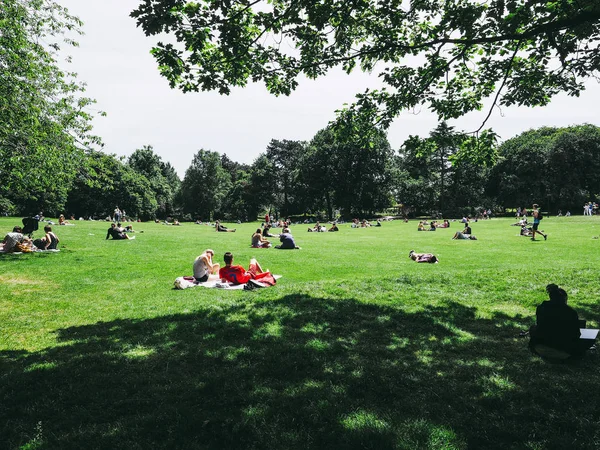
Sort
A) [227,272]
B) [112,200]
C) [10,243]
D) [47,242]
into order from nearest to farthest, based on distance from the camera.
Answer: [227,272] → [10,243] → [47,242] → [112,200]

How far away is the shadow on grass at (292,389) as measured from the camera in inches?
158

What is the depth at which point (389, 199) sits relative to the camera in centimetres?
7631

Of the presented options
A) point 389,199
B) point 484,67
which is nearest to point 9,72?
point 484,67

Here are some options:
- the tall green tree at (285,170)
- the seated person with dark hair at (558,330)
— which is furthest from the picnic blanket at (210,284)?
the tall green tree at (285,170)

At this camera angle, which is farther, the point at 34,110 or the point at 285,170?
the point at 285,170

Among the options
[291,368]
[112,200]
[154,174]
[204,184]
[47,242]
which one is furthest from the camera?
[154,174]

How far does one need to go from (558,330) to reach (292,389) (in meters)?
4.77

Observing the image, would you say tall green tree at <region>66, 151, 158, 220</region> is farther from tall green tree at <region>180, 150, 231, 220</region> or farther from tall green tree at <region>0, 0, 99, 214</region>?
tall green tree at <region>0, 0, 99, 214</region>

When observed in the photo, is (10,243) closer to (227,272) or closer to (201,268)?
(201,268)

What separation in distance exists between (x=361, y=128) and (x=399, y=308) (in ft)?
20.4

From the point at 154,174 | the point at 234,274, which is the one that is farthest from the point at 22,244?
the point at 154,174

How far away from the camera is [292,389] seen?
5016 mm

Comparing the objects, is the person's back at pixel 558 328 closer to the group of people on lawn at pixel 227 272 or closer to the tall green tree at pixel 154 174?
the group of people on lawn at pixel 227 272

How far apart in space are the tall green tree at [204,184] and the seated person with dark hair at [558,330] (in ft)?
261
